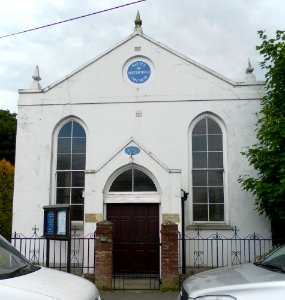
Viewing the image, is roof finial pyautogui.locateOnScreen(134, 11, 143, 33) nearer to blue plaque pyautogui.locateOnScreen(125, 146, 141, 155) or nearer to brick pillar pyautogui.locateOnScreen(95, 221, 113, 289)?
blue plaque pyautogui.locateOnScreen(125, 146, 141, 155)

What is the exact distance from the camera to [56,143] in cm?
1385

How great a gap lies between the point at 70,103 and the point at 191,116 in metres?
3.99

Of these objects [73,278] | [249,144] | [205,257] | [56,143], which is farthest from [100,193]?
[73,278]

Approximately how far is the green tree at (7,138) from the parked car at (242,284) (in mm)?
31748

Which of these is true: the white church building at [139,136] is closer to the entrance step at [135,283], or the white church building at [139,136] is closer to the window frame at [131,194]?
the window frame at [131,194]

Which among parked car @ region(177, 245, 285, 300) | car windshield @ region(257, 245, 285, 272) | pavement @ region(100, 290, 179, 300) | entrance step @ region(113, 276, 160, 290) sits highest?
car windshield @ region(257, 245, 285, 272)

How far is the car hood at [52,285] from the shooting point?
13.7 feet

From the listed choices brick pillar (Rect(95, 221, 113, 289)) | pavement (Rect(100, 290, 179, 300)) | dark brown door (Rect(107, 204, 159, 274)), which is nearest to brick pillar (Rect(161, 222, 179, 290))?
pavement (Rect(100, 290, 179, 300))

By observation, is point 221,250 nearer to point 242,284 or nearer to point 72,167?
point 72,167

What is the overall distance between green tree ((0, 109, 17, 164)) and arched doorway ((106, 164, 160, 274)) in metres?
24.6

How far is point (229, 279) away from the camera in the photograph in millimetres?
5004

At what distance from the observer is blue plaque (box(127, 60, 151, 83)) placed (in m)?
13.7

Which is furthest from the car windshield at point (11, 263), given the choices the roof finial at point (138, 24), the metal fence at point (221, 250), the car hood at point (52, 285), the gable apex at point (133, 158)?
the roof finial at point (138, 24)

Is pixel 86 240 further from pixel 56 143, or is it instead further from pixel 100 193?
pixel 56 143
